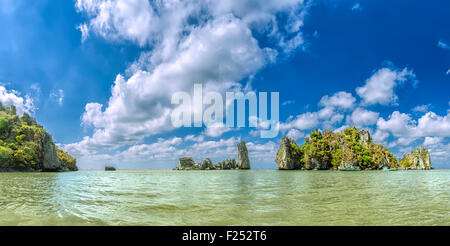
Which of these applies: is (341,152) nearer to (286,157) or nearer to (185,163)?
(286,157)

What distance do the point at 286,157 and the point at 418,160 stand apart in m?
105

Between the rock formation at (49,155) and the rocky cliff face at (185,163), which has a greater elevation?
the rock formation at (49,155)

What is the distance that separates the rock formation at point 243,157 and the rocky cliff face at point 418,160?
124314 mm

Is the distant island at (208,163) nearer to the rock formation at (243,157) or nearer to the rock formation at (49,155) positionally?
the rock formation at (243,157)

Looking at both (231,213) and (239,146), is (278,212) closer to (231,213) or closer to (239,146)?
(231,213)

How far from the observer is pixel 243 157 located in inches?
7205

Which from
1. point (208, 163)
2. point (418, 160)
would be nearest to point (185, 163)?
point (208, 163)

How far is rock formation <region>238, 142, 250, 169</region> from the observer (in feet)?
593

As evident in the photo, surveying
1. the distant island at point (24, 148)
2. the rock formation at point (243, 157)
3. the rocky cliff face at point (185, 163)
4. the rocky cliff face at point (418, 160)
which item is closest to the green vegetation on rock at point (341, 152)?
the rocky cliff face at point (418, 160)

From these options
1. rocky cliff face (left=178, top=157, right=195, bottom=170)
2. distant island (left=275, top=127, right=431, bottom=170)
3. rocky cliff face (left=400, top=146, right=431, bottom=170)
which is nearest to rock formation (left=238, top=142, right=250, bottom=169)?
distant island (left=275, top=127, right=431, bottom=170)

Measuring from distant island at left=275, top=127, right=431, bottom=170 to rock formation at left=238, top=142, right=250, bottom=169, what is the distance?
3234 centimetres

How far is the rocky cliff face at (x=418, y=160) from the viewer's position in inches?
6176
